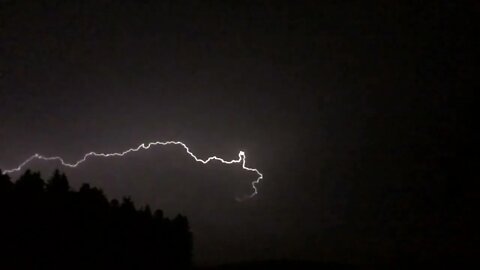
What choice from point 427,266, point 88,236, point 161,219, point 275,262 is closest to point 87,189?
point 88,236

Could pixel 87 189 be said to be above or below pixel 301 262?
above

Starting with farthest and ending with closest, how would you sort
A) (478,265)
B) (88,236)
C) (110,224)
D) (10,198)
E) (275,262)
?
(275,262) < (478,265) < (110,224) < (88,236) < (10,198)

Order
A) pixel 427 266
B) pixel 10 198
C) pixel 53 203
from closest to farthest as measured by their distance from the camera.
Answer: pixel 10 198, pixel 53 203, pixel 427 266

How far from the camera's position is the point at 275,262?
52781mm

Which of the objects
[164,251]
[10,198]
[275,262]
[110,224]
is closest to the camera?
[10,198]

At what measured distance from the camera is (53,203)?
30031 millimetres

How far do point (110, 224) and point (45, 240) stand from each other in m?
5.94

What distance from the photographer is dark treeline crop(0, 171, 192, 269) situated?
91.2 feet

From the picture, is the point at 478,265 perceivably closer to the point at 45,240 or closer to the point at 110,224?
the point at 110,224

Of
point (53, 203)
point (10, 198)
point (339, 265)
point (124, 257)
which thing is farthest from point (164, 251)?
Result: point (339, 265)

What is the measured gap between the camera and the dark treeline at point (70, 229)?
2780 centimetres

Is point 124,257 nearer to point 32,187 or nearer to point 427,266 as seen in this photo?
point 32,187

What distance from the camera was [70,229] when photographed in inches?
1221

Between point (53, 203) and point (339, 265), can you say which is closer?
point (53, 203)
